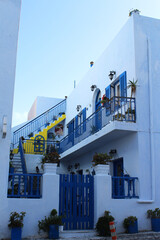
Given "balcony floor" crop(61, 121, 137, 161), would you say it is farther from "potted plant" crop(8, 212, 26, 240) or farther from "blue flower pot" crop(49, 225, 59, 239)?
"potted plant" crop(8, 212, 26, 240)

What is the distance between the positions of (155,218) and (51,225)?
3.60 m

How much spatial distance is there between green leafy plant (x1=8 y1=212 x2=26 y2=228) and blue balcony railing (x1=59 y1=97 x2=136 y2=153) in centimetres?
459

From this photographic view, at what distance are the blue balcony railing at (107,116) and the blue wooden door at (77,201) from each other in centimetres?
260

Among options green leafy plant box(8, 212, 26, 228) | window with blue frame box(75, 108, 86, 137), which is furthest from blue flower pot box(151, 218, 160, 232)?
window with blue frame box(75, 108, 86, 137)

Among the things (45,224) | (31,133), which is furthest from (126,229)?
(31,133)

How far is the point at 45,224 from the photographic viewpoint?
8.79 meters

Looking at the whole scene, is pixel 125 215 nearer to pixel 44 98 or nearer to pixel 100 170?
pixel 100 170

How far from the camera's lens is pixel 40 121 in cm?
2248

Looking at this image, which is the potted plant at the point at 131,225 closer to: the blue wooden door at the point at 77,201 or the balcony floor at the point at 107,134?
the blue wooden door at the point at 77,201

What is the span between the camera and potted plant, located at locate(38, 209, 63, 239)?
341 inches

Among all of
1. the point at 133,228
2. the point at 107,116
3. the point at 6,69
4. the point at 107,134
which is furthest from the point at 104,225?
the point at 6,69

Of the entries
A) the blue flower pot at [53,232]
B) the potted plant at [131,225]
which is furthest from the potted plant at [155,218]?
the blue flower pot at [53,232]

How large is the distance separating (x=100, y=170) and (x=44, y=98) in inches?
630

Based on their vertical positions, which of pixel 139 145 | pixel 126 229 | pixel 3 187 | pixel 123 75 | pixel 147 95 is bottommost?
pixel 126 229
